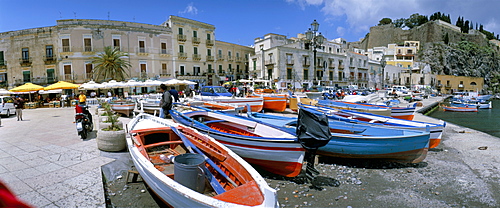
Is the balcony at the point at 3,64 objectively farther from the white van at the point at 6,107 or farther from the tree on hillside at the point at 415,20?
the tree on hillside at the point at 415,20

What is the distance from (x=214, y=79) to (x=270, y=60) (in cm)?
916

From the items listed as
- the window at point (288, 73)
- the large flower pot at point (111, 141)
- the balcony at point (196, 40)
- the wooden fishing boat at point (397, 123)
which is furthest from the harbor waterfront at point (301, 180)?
the window at point (288, 73)

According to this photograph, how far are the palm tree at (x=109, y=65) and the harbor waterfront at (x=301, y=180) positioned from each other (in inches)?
895

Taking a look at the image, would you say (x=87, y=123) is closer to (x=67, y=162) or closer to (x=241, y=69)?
(x=67, y=162)

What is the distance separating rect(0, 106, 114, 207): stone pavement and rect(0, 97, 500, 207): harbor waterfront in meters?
0.01

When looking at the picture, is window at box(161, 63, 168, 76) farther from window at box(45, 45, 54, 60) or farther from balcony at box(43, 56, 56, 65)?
window at box(45, 45, 54, 60)

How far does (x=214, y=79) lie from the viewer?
38250mm

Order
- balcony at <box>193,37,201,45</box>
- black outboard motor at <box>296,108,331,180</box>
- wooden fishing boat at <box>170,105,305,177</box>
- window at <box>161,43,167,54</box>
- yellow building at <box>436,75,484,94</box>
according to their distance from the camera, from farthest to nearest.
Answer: yellow building at <box>436,75,484,94</box> → balcony at <box>193,37,201,45</box> → window at <box>161,43,167,54</box> → wooden fishing boat at <box>170,105,305,177</box> → black outboard motor at <box>296,108,331,180</box>

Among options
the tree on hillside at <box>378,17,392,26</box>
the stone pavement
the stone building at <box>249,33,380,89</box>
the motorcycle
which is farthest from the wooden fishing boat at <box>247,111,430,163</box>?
the tree on hillside at <box>378,17,392,26</box>

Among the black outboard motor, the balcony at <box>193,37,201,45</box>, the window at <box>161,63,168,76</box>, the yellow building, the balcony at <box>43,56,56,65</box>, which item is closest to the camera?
the black outboard motor

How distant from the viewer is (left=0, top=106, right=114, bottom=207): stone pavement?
3.79 m

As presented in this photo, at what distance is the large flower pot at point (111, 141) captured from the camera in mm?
6184

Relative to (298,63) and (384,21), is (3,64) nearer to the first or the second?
(298,63)

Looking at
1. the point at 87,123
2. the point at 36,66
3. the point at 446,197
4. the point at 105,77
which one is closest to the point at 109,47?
the point at 105,77
